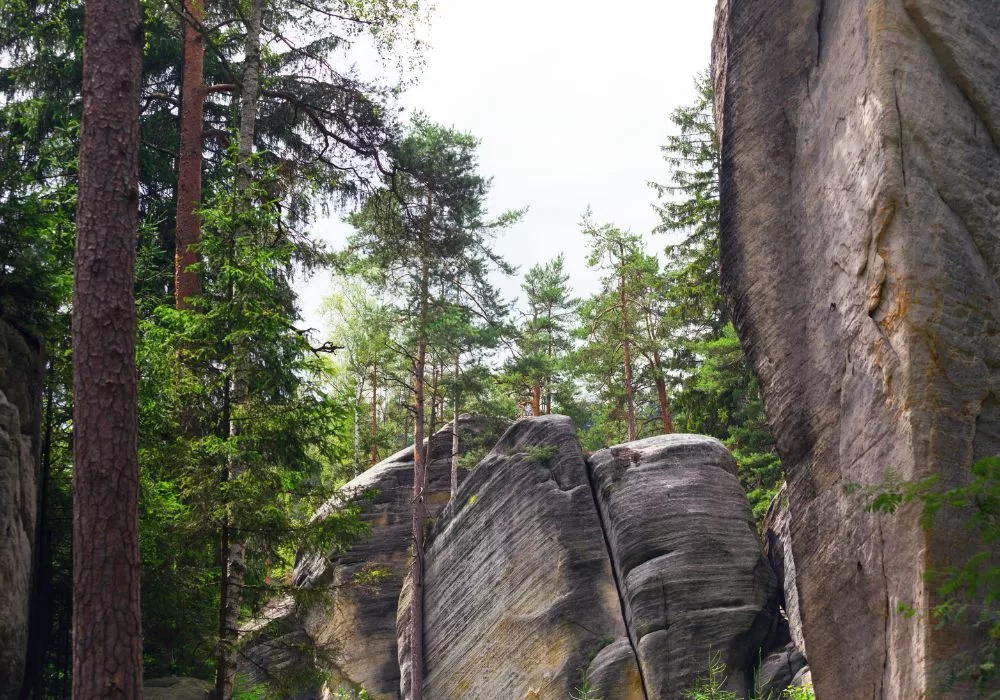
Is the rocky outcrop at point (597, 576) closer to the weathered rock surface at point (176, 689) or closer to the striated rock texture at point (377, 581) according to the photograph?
the striated rock texture at point (377, 581)

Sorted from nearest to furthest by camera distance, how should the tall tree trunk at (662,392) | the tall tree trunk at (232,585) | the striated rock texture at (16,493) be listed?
the striated rock texture at (16,493), the tall tree trunk at (232,585), the tall tree trunk at (662,392)

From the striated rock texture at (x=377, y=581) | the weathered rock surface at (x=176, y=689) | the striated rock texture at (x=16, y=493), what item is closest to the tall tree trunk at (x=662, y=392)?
the striated rock texture at (x=377, y=581)

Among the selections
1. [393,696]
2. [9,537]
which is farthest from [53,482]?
[393,696]

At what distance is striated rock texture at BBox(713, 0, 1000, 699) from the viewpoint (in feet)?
19.2

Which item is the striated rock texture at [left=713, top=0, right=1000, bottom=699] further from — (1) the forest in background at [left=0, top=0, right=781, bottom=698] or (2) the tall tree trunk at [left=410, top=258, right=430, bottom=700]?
(2) the tall tree trunk at [left=410, top=258, right=430, bottom=700]

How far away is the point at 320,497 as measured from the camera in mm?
10125

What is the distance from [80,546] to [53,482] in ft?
12.1

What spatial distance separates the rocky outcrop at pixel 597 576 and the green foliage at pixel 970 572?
796 centimetres

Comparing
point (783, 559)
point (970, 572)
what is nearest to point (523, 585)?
point (783, 559)

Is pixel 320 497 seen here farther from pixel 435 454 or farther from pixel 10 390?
pixel 435 454

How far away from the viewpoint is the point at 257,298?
9648 mm

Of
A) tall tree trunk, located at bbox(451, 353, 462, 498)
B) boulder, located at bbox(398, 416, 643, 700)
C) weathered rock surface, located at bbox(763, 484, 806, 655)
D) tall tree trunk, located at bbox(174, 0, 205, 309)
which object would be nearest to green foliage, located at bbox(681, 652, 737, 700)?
boulder, located at bbox(398, 416, 643, 700)

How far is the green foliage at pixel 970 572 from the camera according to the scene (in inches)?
162

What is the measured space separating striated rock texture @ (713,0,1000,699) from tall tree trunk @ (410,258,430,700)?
1167 centimetres
